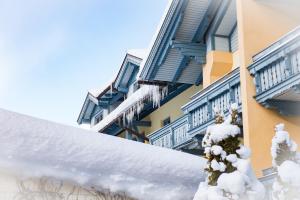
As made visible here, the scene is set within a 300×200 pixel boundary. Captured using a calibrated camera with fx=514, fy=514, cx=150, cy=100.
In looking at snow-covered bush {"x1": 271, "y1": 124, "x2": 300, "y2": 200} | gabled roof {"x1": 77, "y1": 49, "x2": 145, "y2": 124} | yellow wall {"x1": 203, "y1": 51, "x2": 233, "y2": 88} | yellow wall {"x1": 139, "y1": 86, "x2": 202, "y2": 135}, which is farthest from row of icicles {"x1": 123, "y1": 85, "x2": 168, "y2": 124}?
snow-covered bush {"x1": 271, "y1": 124, "x2": 300, "y2": 200}

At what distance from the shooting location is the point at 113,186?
3.90m

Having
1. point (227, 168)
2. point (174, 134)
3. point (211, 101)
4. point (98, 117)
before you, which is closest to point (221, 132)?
point (227, 168)

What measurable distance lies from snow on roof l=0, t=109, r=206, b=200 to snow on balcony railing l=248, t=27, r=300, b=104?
354 inches

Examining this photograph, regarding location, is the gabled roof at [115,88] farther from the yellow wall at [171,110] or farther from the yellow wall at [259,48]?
the yellow wall at [259,48]

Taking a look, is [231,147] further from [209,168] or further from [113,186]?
[113,186]

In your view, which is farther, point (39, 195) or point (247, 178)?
point (247, 178)

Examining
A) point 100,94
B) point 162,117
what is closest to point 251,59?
point 162,117

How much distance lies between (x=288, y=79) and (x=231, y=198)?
8.43 metres

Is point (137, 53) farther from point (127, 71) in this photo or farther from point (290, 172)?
point (290, 172)

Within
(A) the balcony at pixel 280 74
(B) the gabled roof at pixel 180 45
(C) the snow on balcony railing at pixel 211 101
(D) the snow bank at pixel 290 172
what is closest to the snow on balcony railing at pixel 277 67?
(A) the balcony at pixel 280 74

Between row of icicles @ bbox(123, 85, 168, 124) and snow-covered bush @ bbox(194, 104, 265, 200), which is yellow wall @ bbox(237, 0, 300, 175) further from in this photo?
snow-covered bush @ bbox(194, 104, 265, 200)

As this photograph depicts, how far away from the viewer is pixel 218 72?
1748 cm

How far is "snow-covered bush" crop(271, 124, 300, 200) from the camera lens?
6.80 m

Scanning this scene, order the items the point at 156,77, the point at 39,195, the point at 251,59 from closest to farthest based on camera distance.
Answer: the point at 39,195 → the point at 251,59 → the point at 156,77
